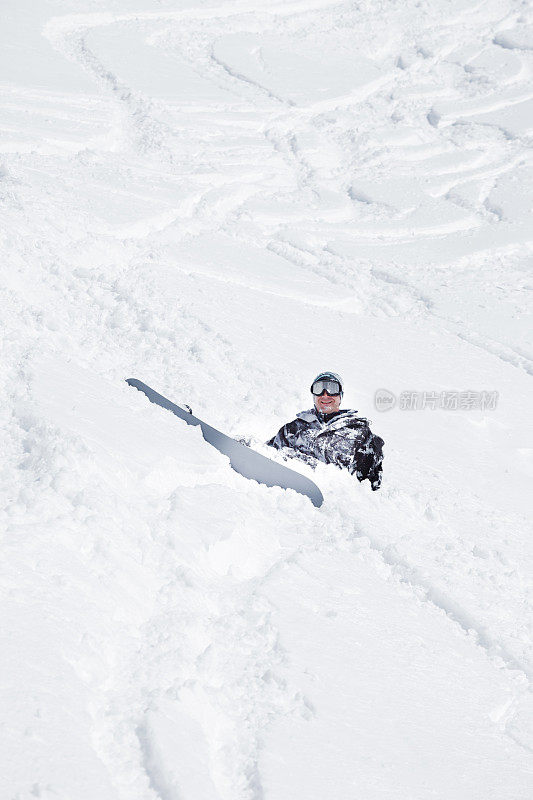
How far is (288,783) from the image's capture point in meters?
2.93

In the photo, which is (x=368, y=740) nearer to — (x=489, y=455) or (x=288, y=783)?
(x=288, y=783)

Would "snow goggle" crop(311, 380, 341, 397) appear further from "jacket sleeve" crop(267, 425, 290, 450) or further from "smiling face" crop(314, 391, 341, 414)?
"jacket sleeve" crop(267, 425, 290, 450)

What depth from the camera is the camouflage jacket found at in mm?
5316

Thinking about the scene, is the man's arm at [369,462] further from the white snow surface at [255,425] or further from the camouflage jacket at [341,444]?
the white snow surface at [255,425]

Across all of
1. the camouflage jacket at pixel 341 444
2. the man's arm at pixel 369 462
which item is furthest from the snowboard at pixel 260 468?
the man's arm at pixel 369 462

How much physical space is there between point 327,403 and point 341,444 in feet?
0.95

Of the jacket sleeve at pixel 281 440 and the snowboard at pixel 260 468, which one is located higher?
the snowboard at pixel 260 468

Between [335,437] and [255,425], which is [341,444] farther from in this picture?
[255,425]

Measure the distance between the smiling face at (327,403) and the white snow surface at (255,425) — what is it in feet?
1.53

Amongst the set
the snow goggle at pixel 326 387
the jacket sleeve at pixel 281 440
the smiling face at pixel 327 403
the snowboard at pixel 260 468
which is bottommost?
the jacket sleeve at pixel 281 440

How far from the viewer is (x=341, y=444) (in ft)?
17.4

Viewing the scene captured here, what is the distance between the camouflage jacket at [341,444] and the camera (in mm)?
5316

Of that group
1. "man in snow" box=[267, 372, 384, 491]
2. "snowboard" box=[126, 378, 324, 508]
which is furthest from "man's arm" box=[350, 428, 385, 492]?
"snowboard" box=[126, 378, 324, 508]

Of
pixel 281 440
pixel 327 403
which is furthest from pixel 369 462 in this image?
pixel 281 440
